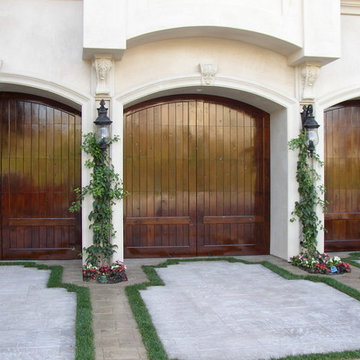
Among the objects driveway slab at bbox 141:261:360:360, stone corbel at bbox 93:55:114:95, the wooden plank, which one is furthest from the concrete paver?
stone corbel at bbox 93:55:114:95

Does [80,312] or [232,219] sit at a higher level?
[232,219]

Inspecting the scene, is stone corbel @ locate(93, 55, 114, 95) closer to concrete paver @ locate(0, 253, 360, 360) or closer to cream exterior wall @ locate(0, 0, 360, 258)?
cream exterior wall @ locate(0, 0, 360, 258)

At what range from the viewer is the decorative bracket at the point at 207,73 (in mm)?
7906

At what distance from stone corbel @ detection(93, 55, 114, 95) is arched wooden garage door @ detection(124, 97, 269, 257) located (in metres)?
1.13

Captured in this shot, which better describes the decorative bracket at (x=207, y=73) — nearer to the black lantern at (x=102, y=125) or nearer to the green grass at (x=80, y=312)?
the black lantern at (x=102, y=125)

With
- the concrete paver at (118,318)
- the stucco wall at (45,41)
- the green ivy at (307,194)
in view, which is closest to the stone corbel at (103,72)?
the stucco wall at (45,41)

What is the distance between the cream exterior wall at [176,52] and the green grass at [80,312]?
0.88 m

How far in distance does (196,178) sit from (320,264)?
2693mm

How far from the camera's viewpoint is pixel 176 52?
26.0 ft

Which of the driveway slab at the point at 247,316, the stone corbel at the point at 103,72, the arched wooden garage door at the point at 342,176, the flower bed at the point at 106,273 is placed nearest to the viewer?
the driveway slab at the point at 247,316

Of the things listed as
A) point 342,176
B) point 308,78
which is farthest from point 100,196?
point 342,176

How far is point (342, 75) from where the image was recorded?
8438mm

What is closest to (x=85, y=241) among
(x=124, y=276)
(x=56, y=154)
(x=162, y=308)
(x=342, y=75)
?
(x=124, y=276)

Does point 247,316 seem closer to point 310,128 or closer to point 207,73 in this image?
point 310,128
